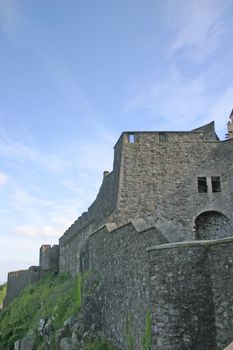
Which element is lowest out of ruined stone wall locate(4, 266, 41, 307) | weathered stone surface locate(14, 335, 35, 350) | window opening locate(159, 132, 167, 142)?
weathered stone surface locate(14, 335, 35, 350)

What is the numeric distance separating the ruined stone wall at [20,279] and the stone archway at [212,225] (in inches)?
778

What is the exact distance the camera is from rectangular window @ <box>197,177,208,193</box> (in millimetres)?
16875

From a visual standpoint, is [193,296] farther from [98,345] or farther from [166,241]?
[98,345]

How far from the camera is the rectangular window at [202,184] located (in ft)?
55.4

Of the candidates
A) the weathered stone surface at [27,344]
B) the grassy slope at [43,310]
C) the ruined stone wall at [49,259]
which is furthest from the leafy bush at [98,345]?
the ruined stone wall at [49,259]

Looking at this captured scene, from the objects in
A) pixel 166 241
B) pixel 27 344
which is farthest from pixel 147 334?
pixel 27 344

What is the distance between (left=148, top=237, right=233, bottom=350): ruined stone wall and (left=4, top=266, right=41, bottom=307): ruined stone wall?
25723 mm

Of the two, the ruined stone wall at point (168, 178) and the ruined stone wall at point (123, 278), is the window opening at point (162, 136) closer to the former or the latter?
the ruined stone wall at point (168, 178)

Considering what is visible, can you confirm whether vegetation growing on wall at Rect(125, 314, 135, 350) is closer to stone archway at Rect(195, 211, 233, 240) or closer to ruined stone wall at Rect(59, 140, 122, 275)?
ruined stone wall at Rect(59, 140, 122, 275)

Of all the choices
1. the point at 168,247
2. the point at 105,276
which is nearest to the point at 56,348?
the point at 105,276

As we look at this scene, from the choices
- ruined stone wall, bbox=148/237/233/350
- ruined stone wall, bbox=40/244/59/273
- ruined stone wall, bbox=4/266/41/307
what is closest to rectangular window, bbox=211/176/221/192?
ruined stone wall, bbox=148/237/233/350

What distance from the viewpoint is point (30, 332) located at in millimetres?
19297

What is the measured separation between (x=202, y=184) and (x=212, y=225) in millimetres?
1780

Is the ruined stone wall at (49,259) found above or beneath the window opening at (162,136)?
beneath
